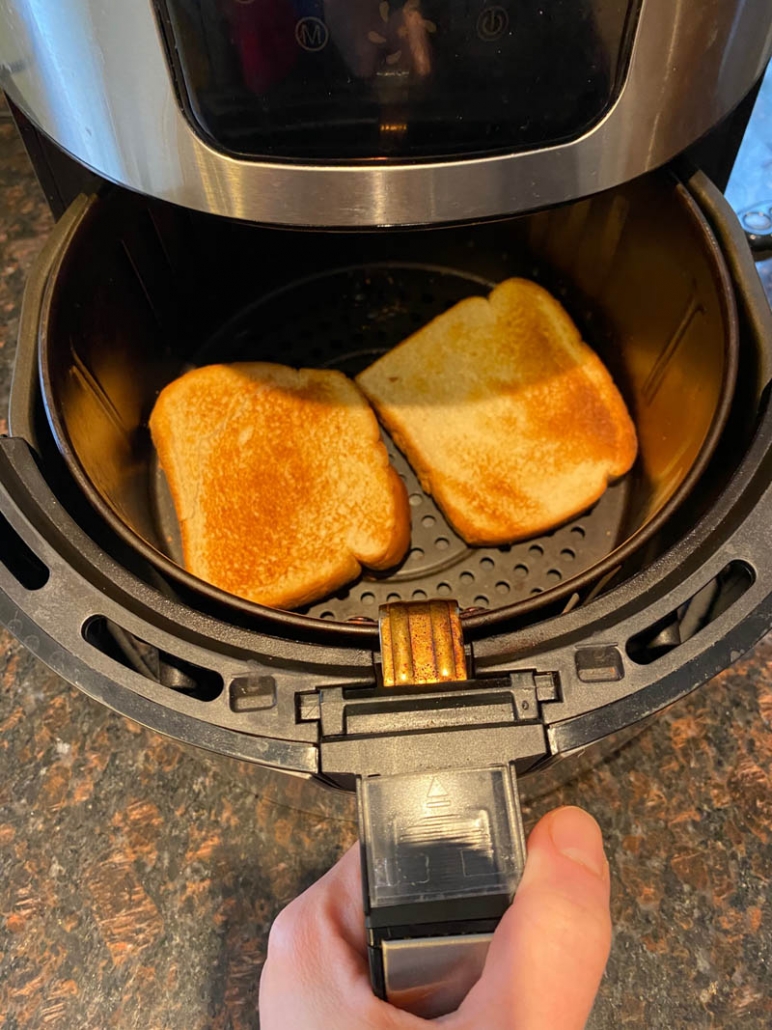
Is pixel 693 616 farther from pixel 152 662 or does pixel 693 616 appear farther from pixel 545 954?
pixel 152 662

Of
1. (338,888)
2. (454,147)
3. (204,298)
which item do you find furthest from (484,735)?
(204,298)

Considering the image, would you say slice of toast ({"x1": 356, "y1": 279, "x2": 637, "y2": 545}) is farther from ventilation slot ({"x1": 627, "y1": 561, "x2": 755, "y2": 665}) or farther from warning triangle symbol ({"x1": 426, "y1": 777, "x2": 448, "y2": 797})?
warning triangle symbol ({"x1": 426, "y1": 777, "x2": 448, "y2": 797})

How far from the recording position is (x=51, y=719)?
0.67m

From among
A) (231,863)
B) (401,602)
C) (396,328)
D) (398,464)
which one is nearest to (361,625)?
(401,602)

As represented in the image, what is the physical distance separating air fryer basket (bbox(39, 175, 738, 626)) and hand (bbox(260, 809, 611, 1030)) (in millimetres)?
146

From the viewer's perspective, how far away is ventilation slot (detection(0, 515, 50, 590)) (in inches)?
19.5

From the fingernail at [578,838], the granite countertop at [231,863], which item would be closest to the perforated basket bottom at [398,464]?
the granite countertop at [231,863]

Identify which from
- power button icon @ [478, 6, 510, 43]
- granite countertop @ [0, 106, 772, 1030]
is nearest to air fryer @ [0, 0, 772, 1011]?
power button icon @ [478, 6, 510, 43]

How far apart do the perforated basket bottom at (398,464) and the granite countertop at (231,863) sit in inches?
7.2

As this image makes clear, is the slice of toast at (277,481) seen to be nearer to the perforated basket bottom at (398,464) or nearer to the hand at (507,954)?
the perforated basket bottom at (398,464)

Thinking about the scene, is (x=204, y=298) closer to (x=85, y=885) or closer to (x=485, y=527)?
(x=485, y=527)

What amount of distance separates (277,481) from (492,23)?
454 millimetres

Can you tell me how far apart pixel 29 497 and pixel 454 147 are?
340mm

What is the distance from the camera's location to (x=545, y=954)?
0.40 m
